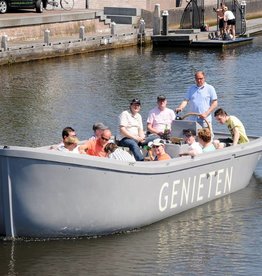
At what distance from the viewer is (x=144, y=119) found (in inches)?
869

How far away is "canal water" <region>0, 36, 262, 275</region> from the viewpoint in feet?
40.8

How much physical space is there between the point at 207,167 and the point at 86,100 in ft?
37.1

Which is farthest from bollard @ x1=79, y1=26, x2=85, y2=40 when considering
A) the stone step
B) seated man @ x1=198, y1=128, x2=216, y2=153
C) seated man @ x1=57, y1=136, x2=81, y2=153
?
seated man @ x1=57, y1=136, x2=81, y2=153

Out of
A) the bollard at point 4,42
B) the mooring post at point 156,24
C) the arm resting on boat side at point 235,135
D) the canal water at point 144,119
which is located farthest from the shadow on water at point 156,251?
the mooring post at point 156,24

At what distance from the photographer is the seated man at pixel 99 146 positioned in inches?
533

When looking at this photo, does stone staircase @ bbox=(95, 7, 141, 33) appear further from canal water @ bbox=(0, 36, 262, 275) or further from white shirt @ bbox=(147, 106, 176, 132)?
white shirt @ bbox=(147, 106, 176, 132)

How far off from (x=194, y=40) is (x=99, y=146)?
25.7m

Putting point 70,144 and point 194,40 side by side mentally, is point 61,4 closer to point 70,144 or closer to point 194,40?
point 194,40

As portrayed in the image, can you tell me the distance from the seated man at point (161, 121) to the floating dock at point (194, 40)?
22.6m

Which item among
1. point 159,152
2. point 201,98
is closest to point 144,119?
point 201,98

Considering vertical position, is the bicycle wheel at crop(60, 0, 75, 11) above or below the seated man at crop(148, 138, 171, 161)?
above

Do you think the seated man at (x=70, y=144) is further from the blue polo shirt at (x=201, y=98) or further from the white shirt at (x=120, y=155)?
the blue polo shirt at (x=201, y=98)

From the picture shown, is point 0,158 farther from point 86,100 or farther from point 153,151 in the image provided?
point 86,100

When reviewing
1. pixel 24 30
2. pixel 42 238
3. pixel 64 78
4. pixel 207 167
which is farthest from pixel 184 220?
pixel 24 30
